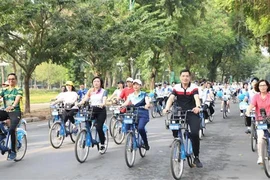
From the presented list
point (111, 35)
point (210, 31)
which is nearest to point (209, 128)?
point (111, 35)

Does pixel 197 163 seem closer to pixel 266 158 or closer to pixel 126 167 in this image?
pixel 266 158

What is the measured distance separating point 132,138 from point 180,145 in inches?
57.5

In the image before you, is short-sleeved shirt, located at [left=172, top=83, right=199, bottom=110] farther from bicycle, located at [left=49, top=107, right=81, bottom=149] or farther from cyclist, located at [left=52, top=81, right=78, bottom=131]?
cyclist, located at [left=52, top=81, right=78, bottom=131]

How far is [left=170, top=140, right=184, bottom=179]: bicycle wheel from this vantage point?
22.6ft

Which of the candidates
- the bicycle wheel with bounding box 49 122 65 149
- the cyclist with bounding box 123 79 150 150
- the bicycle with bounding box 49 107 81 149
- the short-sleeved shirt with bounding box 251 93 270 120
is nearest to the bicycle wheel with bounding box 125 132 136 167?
the cyclist with bounding box 123 79 150 150

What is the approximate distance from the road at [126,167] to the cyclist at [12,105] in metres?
0.53

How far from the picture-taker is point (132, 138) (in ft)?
27.5

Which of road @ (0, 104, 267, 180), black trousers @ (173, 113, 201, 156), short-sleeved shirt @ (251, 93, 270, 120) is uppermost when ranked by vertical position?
short-sleeved shirt @ (251, 93, 270, 120)

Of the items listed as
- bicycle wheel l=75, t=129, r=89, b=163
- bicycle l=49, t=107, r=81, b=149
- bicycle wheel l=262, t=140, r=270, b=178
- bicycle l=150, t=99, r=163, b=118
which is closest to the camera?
bicycle wheel l=262, t=140, r=270, b=178

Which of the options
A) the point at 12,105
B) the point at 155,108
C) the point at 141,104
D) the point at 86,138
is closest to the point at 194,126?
the point at 141,104

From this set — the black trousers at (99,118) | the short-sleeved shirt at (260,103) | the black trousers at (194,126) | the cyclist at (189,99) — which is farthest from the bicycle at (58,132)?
the short-sleeved shirt at (260,103)

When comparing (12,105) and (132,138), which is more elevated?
(12,105)

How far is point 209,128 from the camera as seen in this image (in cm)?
1530

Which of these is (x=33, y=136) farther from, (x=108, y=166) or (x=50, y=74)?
(x=50, y=74)
